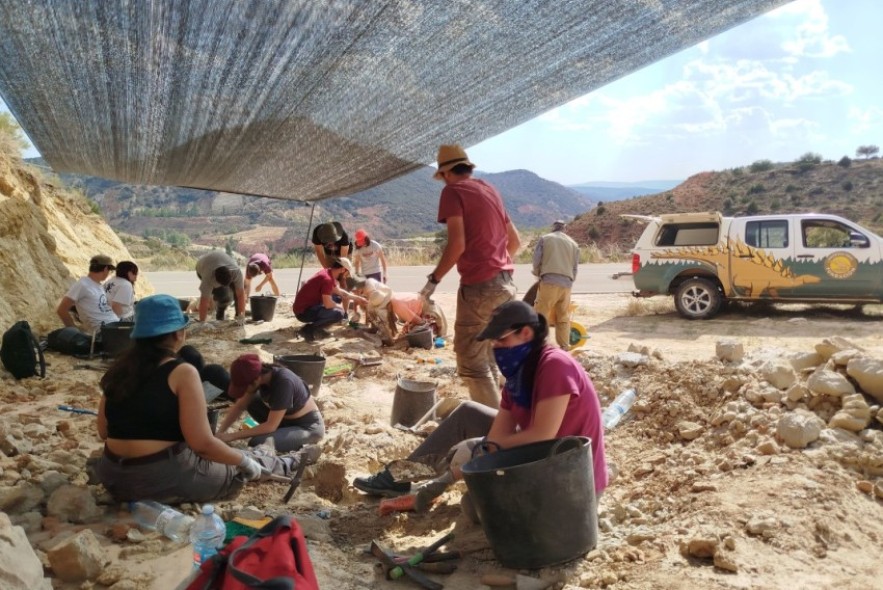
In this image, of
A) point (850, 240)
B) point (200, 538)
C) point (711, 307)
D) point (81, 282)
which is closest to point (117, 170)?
point (81, 282)

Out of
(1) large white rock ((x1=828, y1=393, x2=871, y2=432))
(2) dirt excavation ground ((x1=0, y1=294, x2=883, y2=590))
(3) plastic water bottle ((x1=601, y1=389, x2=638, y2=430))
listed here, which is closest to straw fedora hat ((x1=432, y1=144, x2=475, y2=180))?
(2) dirt excavation ground ((x1=0, y1=294, x2=883, y2=590))

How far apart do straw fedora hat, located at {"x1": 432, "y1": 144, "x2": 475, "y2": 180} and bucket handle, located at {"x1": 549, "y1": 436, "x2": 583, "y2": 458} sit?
2.10 m

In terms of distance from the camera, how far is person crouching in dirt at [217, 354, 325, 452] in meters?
4.34

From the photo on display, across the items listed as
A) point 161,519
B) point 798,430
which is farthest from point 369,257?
point 161,519

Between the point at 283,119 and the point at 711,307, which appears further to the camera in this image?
the point at 711,307

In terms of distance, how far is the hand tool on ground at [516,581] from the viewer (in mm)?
2885

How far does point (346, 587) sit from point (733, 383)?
3.40 metres

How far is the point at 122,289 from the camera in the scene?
751 cm

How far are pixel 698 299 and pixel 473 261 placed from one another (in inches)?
269

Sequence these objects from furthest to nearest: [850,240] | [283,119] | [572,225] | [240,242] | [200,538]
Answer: [240,242] → [572,225] → [850,240] → [283,119] → [200,538]

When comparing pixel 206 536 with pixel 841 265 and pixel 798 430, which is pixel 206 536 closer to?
pixel 798 430

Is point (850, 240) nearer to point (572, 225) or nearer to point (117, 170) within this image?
point (117, 170)

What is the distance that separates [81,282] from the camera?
7102mm

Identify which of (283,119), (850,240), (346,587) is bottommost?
(346,587)
